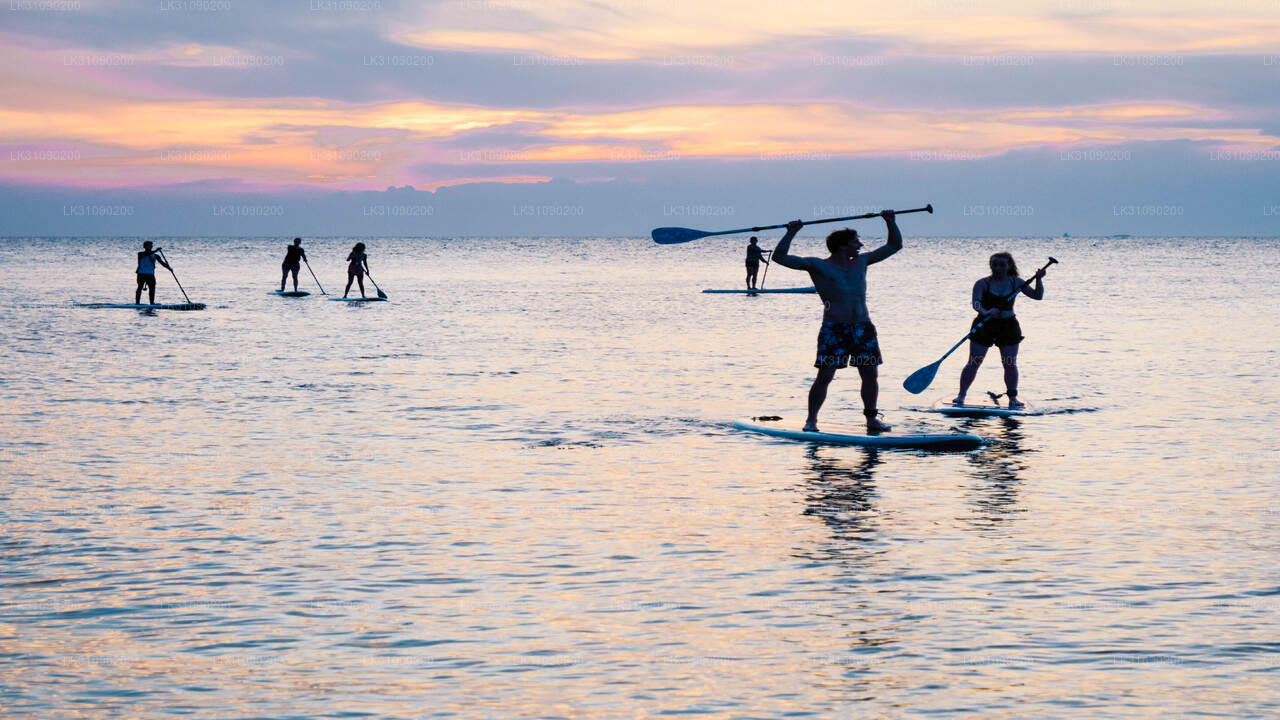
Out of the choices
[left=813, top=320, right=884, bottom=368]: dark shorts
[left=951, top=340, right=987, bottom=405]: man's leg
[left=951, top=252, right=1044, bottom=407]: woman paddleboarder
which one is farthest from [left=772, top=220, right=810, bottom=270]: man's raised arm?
[left=951, top=340, right=987, bottom=405]: man's leg

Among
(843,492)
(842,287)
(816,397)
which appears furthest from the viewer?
(816,397)

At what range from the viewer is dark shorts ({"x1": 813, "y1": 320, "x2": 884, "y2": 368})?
1316cm

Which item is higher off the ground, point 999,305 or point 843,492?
point 999,305

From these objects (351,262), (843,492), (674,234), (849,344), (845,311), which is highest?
(674,234)

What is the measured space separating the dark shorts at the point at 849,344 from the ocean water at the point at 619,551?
81 cm

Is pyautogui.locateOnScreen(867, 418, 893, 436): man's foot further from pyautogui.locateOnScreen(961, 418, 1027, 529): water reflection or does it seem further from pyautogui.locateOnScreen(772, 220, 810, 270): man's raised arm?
pyautogui.locateOnScreen(772, 220, 810, 270): man's raised arm

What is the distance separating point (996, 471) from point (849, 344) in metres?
2.00

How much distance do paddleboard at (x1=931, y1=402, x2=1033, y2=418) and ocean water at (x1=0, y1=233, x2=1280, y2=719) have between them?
22 centimetres

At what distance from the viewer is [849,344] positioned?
13.2 meters

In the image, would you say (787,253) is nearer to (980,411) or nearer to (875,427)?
(875,427)

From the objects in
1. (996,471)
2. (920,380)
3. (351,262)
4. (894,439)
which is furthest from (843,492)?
(351,262)

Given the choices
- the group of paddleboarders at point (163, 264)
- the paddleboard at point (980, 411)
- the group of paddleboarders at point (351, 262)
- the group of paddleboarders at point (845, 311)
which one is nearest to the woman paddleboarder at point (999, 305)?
the paddleboard at point (980, 411)

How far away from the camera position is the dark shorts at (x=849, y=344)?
13.2m

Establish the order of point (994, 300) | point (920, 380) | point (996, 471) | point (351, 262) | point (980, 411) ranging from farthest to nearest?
point (351, 262) → point (920, 380) → point (980, 411) → point (994, 300) → point (996, 471)
